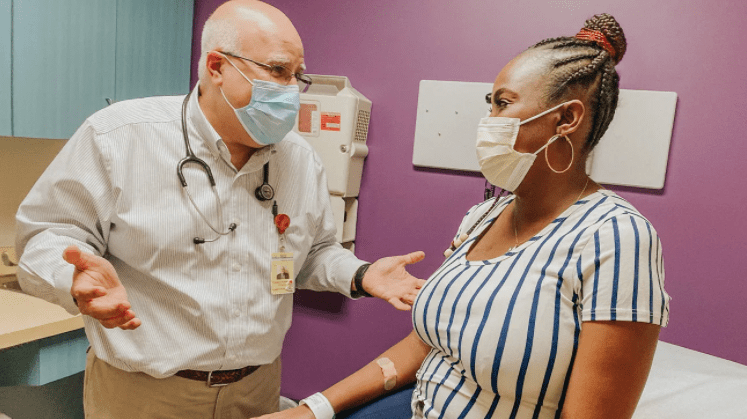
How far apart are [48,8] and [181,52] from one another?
0.75 m

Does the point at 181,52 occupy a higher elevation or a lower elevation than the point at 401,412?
higher

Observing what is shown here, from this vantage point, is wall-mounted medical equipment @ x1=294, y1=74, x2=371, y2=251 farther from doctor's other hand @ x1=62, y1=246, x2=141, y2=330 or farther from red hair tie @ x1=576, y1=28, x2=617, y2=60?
doctor's other hand @ x1=62, y1=246, x2=141, y2=330

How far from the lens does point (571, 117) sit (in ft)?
3.54

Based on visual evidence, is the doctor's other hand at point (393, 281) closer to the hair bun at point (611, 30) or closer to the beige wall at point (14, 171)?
the hair bun at point (611, 30)

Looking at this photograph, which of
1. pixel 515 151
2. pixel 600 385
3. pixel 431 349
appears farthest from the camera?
pixel 431 349

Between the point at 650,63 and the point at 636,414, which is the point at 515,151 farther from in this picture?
the point at 650,63

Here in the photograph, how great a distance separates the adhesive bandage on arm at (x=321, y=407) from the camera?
3.86 ft

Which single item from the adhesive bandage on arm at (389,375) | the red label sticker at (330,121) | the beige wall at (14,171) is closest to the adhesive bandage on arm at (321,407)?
the adhesive bandage on arm at (389,375)

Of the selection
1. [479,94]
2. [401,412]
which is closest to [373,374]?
[401,412]

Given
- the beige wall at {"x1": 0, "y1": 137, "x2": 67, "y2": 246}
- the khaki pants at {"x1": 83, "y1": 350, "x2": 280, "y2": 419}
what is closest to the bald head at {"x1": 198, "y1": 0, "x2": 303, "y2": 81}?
the khaki pants at {"x1": 83, "y1": 350, "x2": 280, "y2": 419}

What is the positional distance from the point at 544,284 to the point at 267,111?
2.56 ft

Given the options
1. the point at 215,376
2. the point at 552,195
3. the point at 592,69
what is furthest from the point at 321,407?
the point at 592,69

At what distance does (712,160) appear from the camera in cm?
200

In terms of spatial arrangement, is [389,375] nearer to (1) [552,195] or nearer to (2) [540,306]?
(2) [540,306]
